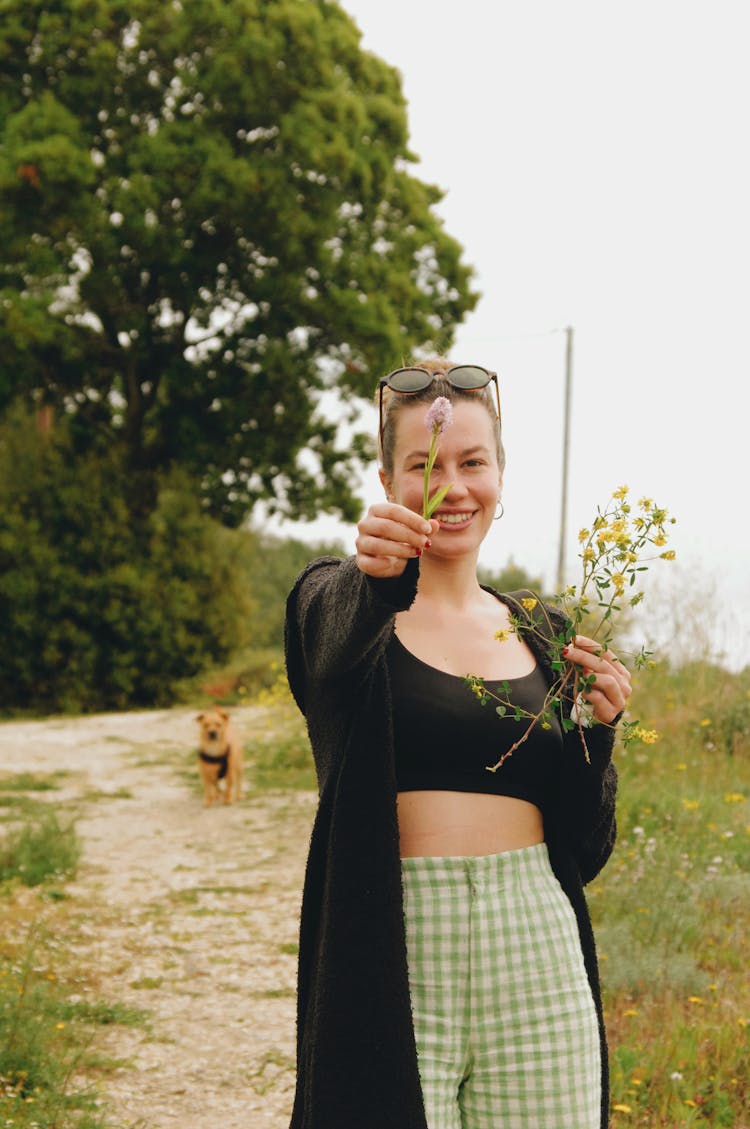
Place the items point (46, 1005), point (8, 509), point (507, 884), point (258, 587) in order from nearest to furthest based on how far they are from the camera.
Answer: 1. point (507, 884)
2. point (46, 1005)
3. point (8, 509)
4. point (258, 587)

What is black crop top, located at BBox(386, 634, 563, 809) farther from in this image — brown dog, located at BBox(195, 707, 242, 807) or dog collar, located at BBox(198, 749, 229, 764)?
dog collar, located at BBox(198, 749, 229, 764)

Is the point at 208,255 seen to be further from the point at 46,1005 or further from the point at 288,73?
the point at 46,1005

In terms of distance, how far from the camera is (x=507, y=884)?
1729 mm

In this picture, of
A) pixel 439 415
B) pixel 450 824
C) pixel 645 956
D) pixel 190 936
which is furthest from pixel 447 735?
pixel 190 936

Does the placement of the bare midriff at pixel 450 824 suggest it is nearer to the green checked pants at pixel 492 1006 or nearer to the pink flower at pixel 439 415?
the green checked pants at pixel 492 1006

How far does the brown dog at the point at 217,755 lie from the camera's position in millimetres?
8297

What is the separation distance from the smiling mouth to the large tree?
540 inches

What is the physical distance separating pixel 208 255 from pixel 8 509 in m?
4.53

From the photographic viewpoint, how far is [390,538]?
141 centimetres

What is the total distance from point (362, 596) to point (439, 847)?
471 mm

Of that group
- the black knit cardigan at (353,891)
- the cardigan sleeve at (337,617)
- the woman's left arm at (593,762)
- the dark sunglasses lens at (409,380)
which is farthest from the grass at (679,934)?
the dark sunglasses lens at (409,380)

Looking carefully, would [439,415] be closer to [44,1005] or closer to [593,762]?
[593,762]

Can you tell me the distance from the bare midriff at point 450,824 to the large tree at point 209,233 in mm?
13890

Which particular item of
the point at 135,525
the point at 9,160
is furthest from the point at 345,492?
the point at 9,160
